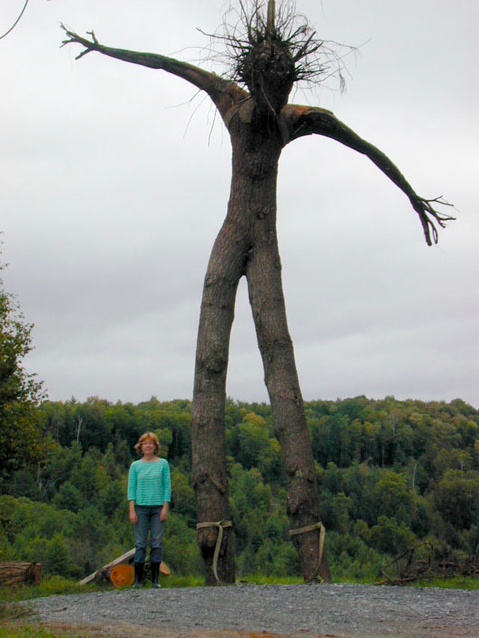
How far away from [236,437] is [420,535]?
23.5m

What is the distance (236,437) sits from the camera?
82812 mm

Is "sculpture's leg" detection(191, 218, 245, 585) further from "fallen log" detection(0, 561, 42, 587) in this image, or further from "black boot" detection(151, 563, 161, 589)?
"fallen log" detection(0, 561, 42, 587)

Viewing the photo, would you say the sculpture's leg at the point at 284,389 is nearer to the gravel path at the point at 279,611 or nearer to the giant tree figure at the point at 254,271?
the giant tree figure at the point at 254,271

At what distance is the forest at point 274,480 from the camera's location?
5160 centimetres

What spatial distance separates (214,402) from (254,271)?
1591 mm

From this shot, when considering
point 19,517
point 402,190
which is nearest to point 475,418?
point 19,517

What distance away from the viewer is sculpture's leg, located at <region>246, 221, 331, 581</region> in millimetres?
8227

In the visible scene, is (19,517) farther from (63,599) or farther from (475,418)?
(475,418)

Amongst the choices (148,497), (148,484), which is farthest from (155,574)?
(148,484)

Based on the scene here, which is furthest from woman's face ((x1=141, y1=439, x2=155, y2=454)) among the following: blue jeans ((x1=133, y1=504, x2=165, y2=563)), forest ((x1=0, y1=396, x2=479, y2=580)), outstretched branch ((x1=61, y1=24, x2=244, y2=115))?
forest ((x1=0, y1=396, x2=479, y2=580))

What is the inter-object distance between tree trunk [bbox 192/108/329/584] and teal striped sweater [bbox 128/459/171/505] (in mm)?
361

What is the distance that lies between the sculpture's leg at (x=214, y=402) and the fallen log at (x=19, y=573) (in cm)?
324

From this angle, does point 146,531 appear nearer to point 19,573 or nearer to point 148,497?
point 148,497

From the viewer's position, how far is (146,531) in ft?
26.8
